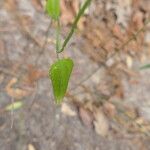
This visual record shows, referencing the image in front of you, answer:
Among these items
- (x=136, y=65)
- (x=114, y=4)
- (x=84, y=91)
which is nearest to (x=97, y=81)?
(x=84, y=91)

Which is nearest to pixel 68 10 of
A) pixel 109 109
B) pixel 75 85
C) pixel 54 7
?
pixel 75 85

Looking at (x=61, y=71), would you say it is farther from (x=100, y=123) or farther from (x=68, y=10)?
(x=68, y=10)

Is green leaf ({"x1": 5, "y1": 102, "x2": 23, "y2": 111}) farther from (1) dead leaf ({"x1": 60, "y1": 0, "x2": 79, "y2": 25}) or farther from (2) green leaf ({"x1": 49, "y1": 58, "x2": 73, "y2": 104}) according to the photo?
(2) green leaf ({"x1": 49, "y1": 58, "x2": 73, "y2": 104})

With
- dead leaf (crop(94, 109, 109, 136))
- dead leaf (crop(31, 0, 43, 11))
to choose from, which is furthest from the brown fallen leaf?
dead leaf (crop(31, 0, 43, 11))

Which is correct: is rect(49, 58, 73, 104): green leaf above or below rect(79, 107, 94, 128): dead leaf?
above

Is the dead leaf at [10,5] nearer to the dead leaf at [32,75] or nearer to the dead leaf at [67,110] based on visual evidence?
the dead leaf at [32,75]

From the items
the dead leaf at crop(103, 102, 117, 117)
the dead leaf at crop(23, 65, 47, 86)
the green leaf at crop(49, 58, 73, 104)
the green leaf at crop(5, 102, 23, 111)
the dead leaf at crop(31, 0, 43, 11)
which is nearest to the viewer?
the green leaf at crop(49, 58, 73, 104)

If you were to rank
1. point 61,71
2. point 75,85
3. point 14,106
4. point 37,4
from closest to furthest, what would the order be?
point 61,71 < point 14,106 < point 75,85 < point 37,4

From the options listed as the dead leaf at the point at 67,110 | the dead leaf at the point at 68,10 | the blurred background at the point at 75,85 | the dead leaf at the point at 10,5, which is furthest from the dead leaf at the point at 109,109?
the dead leaf at the point at 10,5
